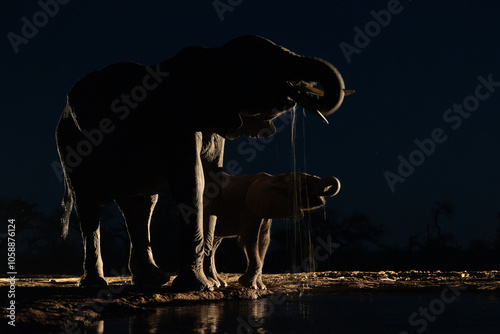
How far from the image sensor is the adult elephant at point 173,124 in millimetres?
8289

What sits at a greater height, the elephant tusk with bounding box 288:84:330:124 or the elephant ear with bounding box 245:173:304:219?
the elephant tusk with bounding box 288:84:330:124

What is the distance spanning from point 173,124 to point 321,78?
206 centimetres

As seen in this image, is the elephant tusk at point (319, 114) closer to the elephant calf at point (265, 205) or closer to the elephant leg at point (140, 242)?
the elephant calf at point (265, 205)

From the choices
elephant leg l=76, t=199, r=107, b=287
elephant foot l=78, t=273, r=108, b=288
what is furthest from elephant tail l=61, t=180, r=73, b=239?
elephant foot l=78, t=273, r=108, b=288

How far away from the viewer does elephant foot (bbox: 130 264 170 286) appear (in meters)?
10.1

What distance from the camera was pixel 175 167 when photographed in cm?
860

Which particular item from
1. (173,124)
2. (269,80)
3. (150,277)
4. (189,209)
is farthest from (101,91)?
(150,277)

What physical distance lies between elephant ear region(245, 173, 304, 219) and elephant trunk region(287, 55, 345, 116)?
8.50 ft

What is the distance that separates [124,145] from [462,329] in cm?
528

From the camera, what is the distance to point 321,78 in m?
7.92

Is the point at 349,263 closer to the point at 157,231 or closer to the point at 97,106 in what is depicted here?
the point at 157,231

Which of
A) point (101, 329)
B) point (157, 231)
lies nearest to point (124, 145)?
point (101, 329)

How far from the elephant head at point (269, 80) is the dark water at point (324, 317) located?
2.32 metres

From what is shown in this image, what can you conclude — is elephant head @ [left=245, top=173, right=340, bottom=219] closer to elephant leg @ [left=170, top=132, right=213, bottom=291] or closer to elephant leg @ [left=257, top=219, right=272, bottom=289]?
elephant leg @ [left=257, top=219, right=272, bottom=289]
